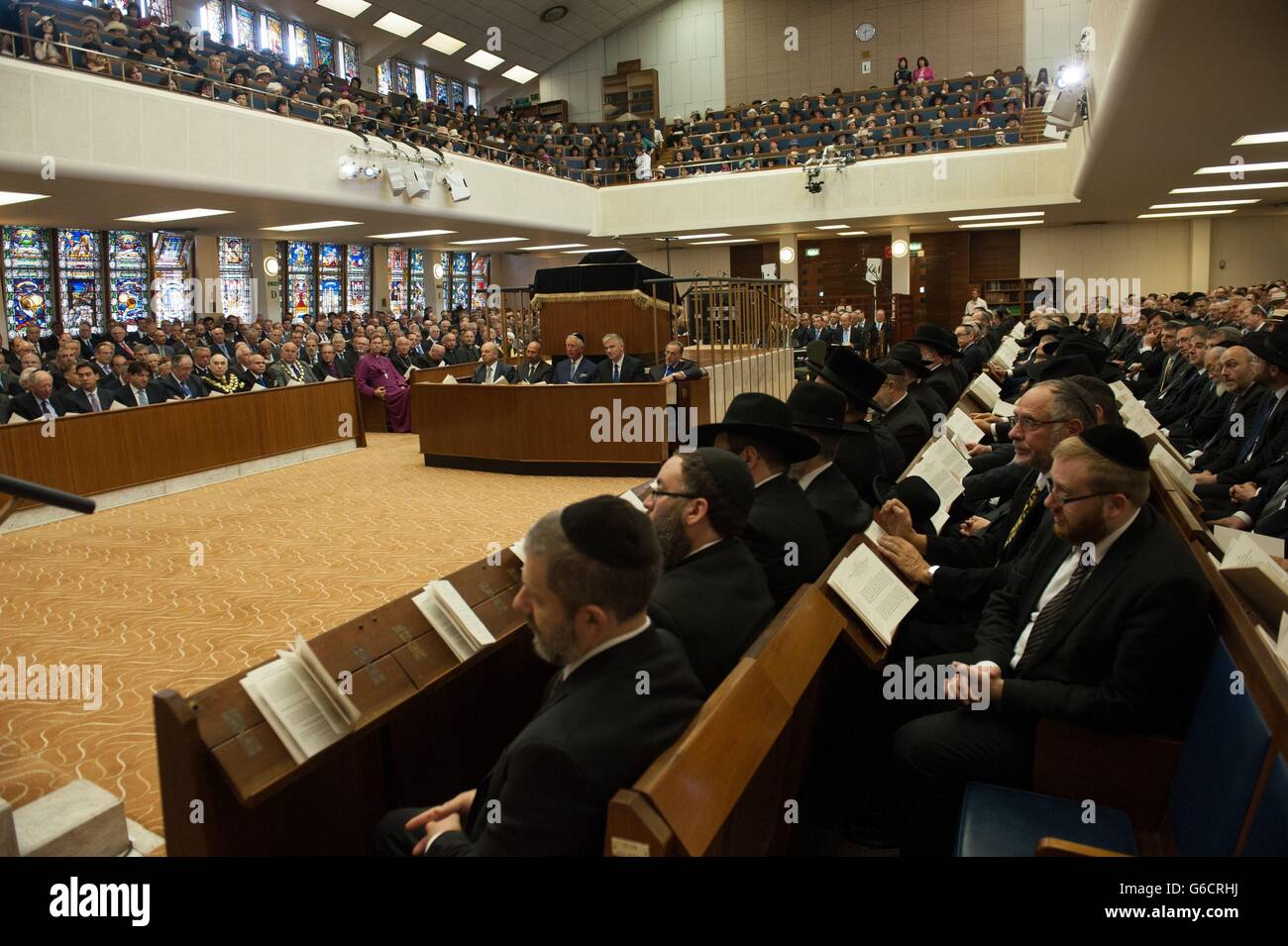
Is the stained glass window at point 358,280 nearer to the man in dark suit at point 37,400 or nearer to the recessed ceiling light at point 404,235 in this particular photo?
the recessed ceiling light at point 404,235

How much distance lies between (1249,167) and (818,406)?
12.5 m

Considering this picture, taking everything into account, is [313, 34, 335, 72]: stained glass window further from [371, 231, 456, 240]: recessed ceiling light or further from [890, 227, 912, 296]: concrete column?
[890, 227, 912, 296]: concrete column

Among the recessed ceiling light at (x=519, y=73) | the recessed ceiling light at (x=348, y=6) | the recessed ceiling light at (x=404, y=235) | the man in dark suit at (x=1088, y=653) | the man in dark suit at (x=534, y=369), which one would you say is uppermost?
the recessed ceiling light at (x=519, y=73)

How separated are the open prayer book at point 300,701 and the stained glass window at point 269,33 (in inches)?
899

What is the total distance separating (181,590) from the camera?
246 inches

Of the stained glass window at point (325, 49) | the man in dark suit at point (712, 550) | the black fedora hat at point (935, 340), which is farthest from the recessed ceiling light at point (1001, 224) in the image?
the man in dark suit at point (712, 550)

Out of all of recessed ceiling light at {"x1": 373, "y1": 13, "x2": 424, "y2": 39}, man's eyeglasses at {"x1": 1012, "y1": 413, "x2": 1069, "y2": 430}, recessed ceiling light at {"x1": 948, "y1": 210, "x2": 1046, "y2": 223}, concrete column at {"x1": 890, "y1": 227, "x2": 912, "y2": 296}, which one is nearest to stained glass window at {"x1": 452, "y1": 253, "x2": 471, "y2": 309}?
recessed ceiling light at {"x1": 373, "y1": 13, "x2": 424, "y2": 39}

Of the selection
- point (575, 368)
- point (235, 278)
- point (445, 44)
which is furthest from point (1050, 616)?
point (445, 44)

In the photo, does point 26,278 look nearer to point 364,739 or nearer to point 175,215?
point 175,215

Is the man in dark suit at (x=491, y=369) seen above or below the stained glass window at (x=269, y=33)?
below

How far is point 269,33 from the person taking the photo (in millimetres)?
21516

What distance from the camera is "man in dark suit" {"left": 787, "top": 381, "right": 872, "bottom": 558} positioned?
395 cm

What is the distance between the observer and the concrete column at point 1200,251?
22672mm
